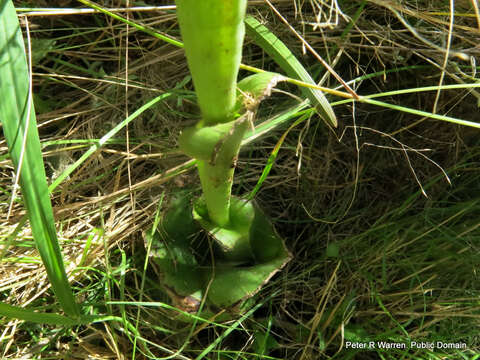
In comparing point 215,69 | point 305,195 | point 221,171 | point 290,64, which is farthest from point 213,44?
point 305,195

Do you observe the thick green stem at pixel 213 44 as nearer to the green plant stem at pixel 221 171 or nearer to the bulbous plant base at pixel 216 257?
the green plant stem at pixel 221 171

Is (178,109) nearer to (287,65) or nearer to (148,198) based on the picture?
(148,198)

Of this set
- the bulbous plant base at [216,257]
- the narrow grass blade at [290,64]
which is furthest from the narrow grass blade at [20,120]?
the narrow grass blade at [290,64]

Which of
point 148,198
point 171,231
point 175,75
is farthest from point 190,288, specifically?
point 175,75

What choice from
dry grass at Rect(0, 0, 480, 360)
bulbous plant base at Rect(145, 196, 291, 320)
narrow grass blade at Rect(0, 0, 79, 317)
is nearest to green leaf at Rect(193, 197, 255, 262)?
bulbous plant base at Rect(145, 196, 291, 320)

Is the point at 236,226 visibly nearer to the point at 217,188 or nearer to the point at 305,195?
the point at 217,188

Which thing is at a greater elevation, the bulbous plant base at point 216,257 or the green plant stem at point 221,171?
the green plant stem at point 221,171
